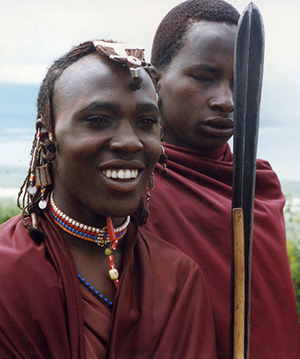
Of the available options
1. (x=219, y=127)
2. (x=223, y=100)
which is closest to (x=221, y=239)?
(x=219, y=127)

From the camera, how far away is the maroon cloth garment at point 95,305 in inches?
70.0

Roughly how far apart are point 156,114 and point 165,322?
2.53 feet

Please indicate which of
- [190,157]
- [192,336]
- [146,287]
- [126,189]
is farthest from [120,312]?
[190,157]

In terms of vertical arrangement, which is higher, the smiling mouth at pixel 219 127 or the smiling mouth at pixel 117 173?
the smiling mouth at pixel 219 127

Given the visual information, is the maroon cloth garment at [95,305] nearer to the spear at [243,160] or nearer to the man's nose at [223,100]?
the spear at [243,160]

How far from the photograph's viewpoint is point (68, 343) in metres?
1.80

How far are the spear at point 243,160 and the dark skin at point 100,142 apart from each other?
336mm

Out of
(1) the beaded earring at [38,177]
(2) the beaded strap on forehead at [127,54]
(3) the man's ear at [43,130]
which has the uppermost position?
(2) the beaded strap on forehead at [127,54]

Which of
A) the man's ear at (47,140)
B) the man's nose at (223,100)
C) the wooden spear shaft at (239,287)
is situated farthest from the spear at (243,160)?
the man's ear at (47,140)

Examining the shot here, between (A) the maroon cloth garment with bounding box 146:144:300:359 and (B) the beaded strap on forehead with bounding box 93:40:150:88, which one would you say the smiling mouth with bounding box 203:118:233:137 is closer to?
(A) the maroon cloth garment with bounding box 146:144:300:359

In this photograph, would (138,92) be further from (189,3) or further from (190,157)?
→ (189,3)

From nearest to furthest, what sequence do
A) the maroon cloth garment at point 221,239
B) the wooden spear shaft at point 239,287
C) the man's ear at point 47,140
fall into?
the man's ear at point 47,140 < the wooden spear shaft at point 239,287 < the maroon cloth garment at point 221,239

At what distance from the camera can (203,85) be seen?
255cm

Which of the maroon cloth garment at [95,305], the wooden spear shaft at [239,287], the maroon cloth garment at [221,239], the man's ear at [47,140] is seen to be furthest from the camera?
the maroon cloth garment at [221,239]
